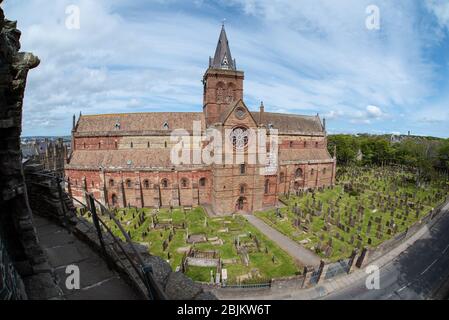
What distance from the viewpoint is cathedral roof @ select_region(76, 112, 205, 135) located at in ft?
104

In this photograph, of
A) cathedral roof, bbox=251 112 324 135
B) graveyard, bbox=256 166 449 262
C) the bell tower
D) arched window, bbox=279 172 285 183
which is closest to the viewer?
graveyard, bbox=256 166 449 262

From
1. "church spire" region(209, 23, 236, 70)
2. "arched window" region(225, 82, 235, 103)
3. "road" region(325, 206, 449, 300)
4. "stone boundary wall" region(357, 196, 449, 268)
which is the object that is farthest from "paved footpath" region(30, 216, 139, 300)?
"church spire" region(209, 23, 236, 70)

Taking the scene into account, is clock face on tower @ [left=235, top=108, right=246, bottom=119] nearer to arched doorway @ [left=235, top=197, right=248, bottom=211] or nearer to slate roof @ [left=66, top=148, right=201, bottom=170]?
slate roof @ [left=66, top=148, right=201, bottom=170]

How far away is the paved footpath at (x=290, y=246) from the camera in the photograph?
18.2m

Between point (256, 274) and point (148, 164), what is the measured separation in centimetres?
1892

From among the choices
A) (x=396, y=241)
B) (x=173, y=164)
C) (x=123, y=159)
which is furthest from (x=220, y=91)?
(x=396, y=241)

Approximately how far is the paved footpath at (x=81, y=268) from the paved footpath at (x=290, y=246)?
54.4ft

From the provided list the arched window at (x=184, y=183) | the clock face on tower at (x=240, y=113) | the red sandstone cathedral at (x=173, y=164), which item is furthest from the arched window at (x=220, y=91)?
the arched window at (x=184, y=183)

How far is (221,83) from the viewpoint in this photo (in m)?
30.9

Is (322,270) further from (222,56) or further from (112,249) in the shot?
(222,56)

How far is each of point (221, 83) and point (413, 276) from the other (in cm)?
2705

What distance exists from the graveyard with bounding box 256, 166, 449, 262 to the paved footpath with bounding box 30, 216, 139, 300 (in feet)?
60.4

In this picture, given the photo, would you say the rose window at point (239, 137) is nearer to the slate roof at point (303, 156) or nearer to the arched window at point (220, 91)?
the arched window at point (220, 91)
